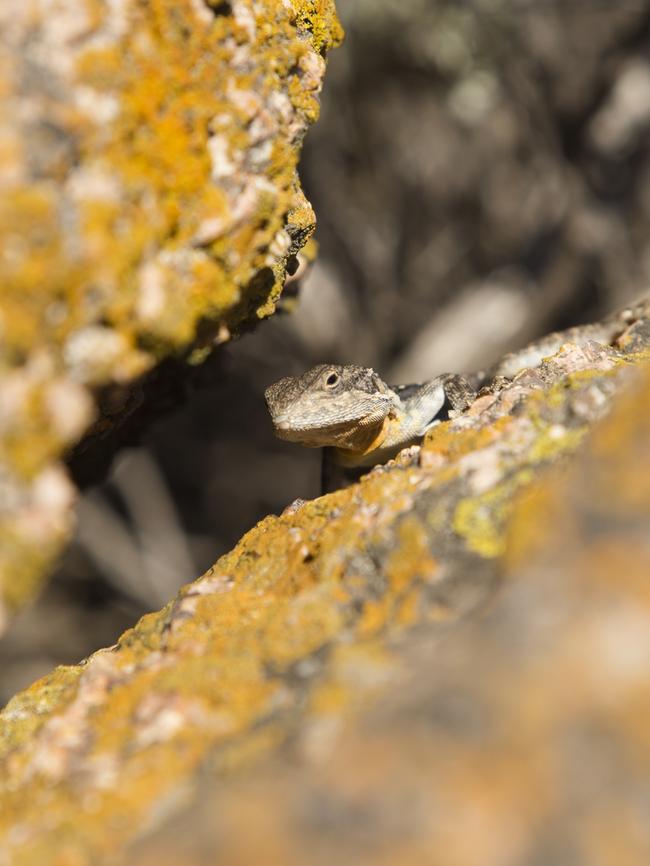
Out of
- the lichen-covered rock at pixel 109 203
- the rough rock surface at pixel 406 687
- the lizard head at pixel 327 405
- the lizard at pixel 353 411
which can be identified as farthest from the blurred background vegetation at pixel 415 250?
the rough rock surface at pixel 406 687

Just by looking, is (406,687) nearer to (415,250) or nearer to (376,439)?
(376,439)

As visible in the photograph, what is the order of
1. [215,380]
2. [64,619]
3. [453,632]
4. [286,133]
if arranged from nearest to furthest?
[453,632] < [286,133] < [215,380] < [64,619]

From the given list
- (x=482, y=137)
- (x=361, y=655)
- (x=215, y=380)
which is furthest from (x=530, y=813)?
(x=482, y=137)

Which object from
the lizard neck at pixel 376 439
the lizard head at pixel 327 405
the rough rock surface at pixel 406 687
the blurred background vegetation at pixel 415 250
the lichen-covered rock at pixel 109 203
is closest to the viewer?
the rough rock surface at pixel 406 687

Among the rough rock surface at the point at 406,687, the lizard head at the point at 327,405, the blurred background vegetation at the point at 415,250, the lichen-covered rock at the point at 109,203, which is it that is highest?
the lichen-covered rock at the point at 109,203

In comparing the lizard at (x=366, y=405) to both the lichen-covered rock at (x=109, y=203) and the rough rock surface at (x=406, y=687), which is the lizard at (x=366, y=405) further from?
the lichen-covered rock at (x=109, y=203)

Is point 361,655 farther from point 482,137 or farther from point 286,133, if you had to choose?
point 482,137

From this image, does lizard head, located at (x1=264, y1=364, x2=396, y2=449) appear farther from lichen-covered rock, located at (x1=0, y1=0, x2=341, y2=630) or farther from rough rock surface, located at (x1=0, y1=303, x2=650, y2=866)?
lichen-covered rock, located at (x1=0, y1=0, x2=341, y2=630)
